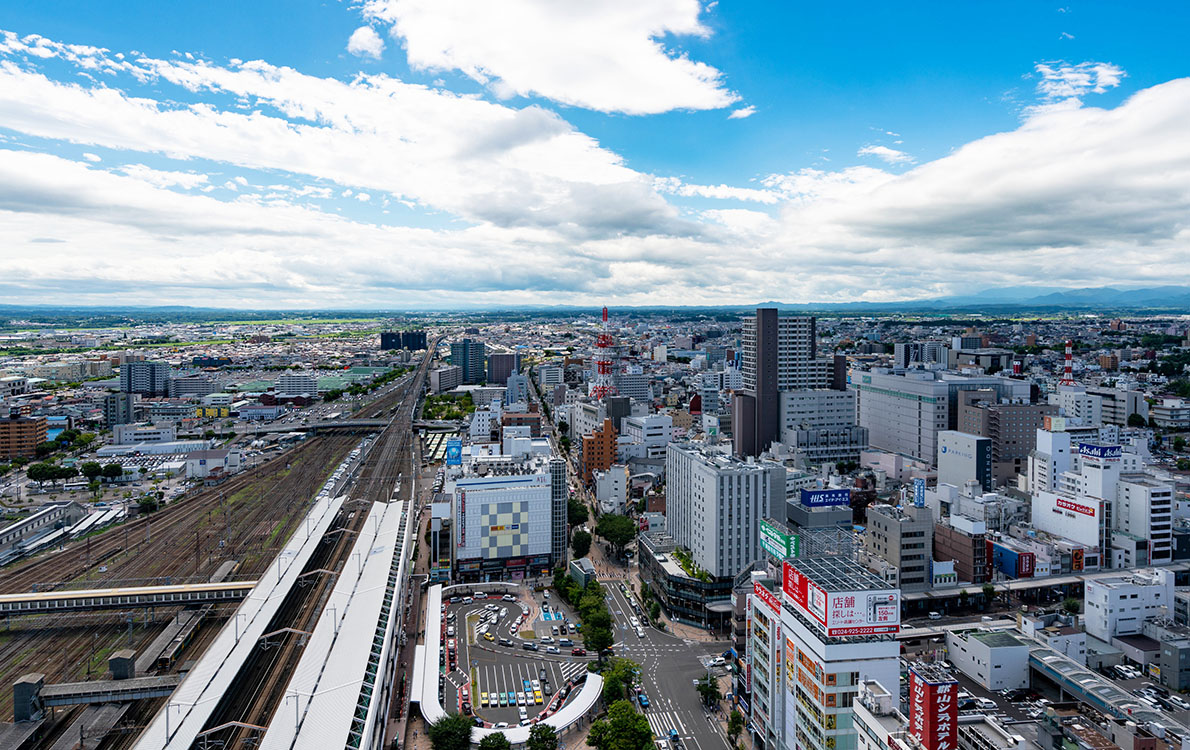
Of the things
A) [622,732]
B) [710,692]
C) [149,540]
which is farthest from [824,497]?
[149,540]

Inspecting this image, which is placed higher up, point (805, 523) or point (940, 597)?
point (805, 523)

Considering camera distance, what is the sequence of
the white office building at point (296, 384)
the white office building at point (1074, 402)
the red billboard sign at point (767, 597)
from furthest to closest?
the white office building at point (296, 384), the white office building at point (1074, 402), the red billboard sign at point (767, 597)

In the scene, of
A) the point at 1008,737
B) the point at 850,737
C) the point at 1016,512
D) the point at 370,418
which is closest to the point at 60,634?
the point at 850,737

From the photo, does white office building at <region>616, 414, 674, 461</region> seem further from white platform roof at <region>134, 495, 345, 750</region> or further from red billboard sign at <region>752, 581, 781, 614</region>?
red billboard sign at <region>752, 581, 781, 614</region>

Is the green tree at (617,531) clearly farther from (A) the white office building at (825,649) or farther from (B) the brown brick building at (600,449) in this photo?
(A) the white office building at (825,649)

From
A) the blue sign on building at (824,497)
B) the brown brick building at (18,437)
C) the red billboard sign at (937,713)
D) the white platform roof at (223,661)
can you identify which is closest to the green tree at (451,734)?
the white platform roof at (223,661)

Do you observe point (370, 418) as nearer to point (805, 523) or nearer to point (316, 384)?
point (316, 384)
